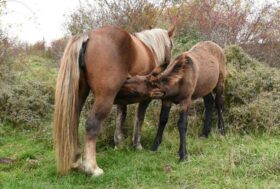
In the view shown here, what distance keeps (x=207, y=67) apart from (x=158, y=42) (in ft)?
3.18

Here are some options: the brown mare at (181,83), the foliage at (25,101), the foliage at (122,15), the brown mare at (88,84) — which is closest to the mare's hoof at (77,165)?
the brown mare at (88,84)

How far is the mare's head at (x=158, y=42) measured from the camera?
18.4 feet

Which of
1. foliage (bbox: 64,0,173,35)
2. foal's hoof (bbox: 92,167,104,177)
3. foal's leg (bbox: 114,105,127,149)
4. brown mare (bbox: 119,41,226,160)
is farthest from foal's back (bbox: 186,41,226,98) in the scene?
foliage (bbox: 64,0,173,35)

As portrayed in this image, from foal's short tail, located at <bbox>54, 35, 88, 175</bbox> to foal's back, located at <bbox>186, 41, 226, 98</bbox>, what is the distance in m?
1.91

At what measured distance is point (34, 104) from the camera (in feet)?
24.8

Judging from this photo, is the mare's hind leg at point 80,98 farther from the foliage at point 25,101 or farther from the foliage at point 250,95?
the foliage at point 250,95

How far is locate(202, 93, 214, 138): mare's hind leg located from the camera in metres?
6.41

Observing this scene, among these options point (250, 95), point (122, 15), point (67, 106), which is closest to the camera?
point (67, 106)

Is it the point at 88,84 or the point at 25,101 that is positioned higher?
the point at 88,84

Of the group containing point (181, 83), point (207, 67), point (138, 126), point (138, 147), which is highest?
point (207, 67)

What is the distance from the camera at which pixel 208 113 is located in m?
6.58

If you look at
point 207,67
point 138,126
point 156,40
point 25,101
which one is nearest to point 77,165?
point 138,126

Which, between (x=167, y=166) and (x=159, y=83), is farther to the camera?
(x=159, y=83)

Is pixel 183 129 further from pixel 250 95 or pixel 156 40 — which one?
pixel 250 95
